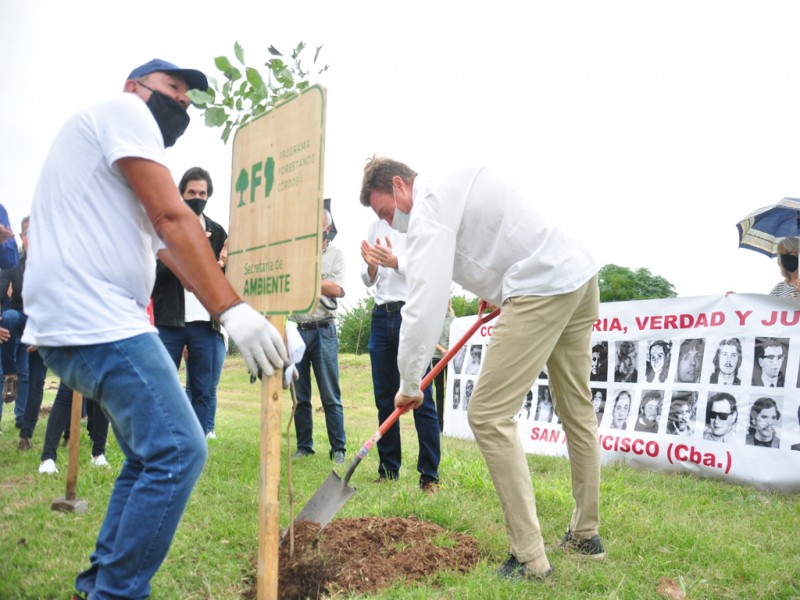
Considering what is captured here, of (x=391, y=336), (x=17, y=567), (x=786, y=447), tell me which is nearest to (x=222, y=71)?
(x=17, y=567)

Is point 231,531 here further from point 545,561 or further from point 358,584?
point 545,561

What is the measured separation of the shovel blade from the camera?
3344 millimetres

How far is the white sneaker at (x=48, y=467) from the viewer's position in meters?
4.86

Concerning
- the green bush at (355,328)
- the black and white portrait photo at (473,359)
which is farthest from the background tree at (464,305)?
the black and white portrait photo at (473,359)

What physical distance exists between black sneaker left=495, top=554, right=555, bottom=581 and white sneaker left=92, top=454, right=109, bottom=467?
335 centimetres

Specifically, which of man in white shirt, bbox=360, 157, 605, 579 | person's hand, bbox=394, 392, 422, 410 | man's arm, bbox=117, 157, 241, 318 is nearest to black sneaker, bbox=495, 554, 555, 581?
man in white shirt, bbox=360, 157, 605, 579

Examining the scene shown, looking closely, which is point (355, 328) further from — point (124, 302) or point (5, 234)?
point (124, 302)

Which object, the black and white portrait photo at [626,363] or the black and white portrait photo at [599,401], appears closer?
the black and white portrait photo at [626,363]

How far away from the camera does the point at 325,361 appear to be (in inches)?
235

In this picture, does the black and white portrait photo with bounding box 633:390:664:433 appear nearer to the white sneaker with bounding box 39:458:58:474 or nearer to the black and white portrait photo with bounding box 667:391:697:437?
the black and white portrait photo with bounding box 667:391:697:437

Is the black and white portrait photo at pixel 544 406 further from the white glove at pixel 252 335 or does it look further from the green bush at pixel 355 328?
the green bush at pixel 355 328

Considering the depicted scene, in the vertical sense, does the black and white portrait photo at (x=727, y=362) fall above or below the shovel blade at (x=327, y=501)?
above

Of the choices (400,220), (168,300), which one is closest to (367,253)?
(400,220)

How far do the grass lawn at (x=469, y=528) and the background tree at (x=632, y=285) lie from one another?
19.4m
